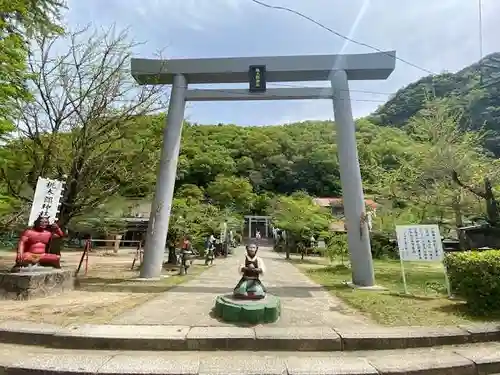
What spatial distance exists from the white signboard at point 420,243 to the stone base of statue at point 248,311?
4014 millimetres

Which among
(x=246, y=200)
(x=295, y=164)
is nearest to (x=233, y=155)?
(x=295, y=164)

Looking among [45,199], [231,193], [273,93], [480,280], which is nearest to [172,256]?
[45,199]

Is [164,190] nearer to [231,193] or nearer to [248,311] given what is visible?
[248,311]

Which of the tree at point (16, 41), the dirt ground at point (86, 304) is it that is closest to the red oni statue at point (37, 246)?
the dirt ground at point (86, 304)

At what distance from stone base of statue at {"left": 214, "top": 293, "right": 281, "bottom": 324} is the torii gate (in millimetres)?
4350

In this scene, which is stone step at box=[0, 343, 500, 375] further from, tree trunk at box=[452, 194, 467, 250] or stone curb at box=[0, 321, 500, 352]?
tree trunk at box=[452, 194, 467, 250]

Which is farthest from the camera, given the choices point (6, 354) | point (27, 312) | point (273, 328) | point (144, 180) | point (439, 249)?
point (144, 180)

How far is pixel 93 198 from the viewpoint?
406 inches

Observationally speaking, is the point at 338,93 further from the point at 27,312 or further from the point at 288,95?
the point at 27,312

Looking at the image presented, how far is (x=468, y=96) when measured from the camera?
814 inches

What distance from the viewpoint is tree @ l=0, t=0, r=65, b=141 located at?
6.25 m

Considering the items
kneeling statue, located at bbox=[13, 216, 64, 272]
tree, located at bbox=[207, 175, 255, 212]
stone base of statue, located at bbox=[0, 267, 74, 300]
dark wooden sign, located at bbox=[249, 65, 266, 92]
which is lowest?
stone base of statue, located at bbox=[0, 267, 74, 300]

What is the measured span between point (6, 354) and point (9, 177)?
26.6 feet

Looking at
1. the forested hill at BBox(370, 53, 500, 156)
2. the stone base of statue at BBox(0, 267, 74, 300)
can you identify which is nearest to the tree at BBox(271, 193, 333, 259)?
the forested hill at BBox(370, 53, 500, 156)
